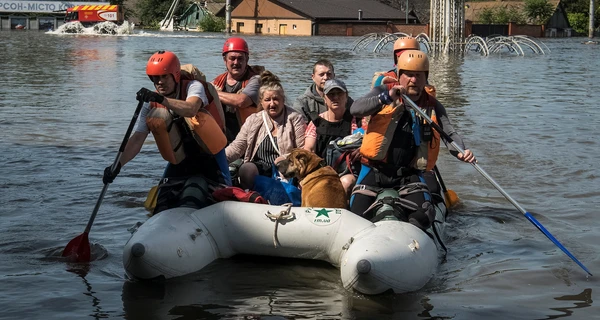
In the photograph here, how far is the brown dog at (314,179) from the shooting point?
23.8ft

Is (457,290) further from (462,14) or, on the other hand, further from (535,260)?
(462,14)

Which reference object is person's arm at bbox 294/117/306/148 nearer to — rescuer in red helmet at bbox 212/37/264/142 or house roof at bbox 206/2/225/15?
rescuer in red helmet at bbox 212/37/264/142

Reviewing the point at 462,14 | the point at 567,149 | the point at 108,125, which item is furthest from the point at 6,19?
the point at 567,149

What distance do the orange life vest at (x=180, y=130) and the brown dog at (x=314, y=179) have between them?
646 millimetres

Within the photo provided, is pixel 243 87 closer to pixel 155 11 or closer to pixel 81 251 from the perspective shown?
pixel 81 251

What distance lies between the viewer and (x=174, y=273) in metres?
6.68

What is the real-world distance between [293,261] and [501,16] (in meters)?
79.9

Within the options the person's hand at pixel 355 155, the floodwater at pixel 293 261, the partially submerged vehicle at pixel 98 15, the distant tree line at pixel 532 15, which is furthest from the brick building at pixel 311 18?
the person's hand at pixel 355 155

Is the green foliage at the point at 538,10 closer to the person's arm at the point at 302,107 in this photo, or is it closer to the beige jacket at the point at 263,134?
the person's arm at the point at 302,107

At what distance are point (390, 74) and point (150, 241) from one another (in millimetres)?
3090

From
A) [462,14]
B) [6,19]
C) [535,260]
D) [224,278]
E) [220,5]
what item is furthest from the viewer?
[220,5]

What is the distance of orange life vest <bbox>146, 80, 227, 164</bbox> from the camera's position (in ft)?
22.8

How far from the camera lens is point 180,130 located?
280 inches

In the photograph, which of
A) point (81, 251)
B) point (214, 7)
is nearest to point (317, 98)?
point (81, 251)
